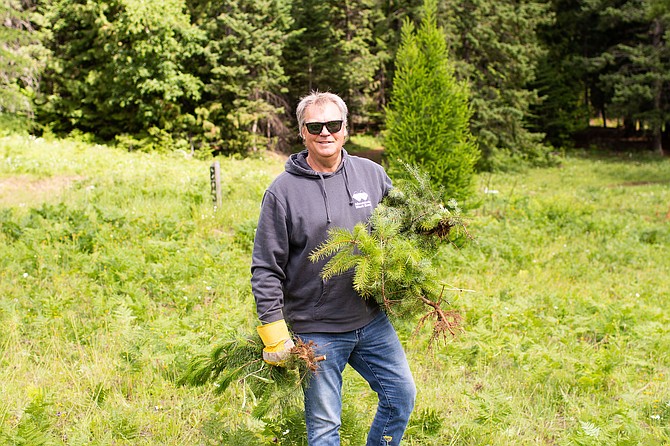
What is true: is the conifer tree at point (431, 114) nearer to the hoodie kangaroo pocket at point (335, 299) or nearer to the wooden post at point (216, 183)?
the wooden post at point (216, 183)

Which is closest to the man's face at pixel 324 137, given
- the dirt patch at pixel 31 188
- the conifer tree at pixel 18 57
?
the dirt patch at pixel 31 188

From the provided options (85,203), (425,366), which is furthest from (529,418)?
(85,203)

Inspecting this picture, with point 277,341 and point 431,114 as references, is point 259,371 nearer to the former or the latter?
point 277,341

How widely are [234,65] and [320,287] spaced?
2380 centimetres

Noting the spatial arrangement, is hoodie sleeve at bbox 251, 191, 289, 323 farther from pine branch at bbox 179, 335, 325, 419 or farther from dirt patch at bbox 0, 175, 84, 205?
dirt patch at bbox 0, 175, 84, 205

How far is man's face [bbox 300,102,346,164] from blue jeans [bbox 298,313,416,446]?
95cm

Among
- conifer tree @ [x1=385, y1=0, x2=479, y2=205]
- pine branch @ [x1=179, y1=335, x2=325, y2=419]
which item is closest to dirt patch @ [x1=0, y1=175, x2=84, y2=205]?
conifer tree @ [x1=385, y1=0, x2=479, y2=205]

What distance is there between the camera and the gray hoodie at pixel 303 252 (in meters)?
2.79

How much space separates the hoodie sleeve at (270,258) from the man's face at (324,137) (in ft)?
1.14

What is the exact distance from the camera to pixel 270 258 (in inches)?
110

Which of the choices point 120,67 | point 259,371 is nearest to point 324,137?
point 259,371

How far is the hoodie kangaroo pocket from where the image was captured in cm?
288

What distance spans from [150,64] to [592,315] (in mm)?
22709

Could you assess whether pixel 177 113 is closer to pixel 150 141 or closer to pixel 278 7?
pixel 150 141
